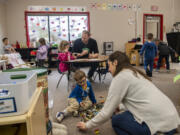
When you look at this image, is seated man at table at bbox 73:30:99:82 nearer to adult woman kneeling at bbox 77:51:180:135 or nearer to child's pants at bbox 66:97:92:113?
child's pants at bbox 66:97:92:113

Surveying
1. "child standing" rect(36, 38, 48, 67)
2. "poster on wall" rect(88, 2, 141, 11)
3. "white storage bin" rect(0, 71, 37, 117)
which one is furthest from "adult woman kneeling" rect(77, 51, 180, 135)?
"poster on wall" rect(88, 2, 141, 11)

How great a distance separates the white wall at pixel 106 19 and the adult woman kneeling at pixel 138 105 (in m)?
5.77

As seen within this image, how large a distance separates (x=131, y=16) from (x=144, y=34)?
112 cm

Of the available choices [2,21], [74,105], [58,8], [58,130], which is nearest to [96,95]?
[74,105]

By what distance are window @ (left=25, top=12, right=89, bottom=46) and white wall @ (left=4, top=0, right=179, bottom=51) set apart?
29 cm

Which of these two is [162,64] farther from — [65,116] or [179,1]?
[65,116]

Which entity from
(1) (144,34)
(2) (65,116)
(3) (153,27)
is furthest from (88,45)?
(3) (153,27)

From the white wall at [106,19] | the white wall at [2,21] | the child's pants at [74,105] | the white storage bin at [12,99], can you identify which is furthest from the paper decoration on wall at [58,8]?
the white storage bin at [12,99]

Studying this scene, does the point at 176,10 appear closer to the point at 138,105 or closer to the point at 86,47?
the point at 86,47

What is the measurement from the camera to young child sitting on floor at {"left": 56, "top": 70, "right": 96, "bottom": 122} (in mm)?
2338

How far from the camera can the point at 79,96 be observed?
2.44 meters

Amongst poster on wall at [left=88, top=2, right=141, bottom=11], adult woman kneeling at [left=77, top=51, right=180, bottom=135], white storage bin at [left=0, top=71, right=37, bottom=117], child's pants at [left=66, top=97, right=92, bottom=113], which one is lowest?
child's pants at [left=66, top=97, right=92, bottom=113]

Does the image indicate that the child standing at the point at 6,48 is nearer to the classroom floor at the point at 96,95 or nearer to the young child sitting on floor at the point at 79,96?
the classroom floor at the point at 96,95

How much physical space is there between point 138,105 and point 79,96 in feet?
3.71
